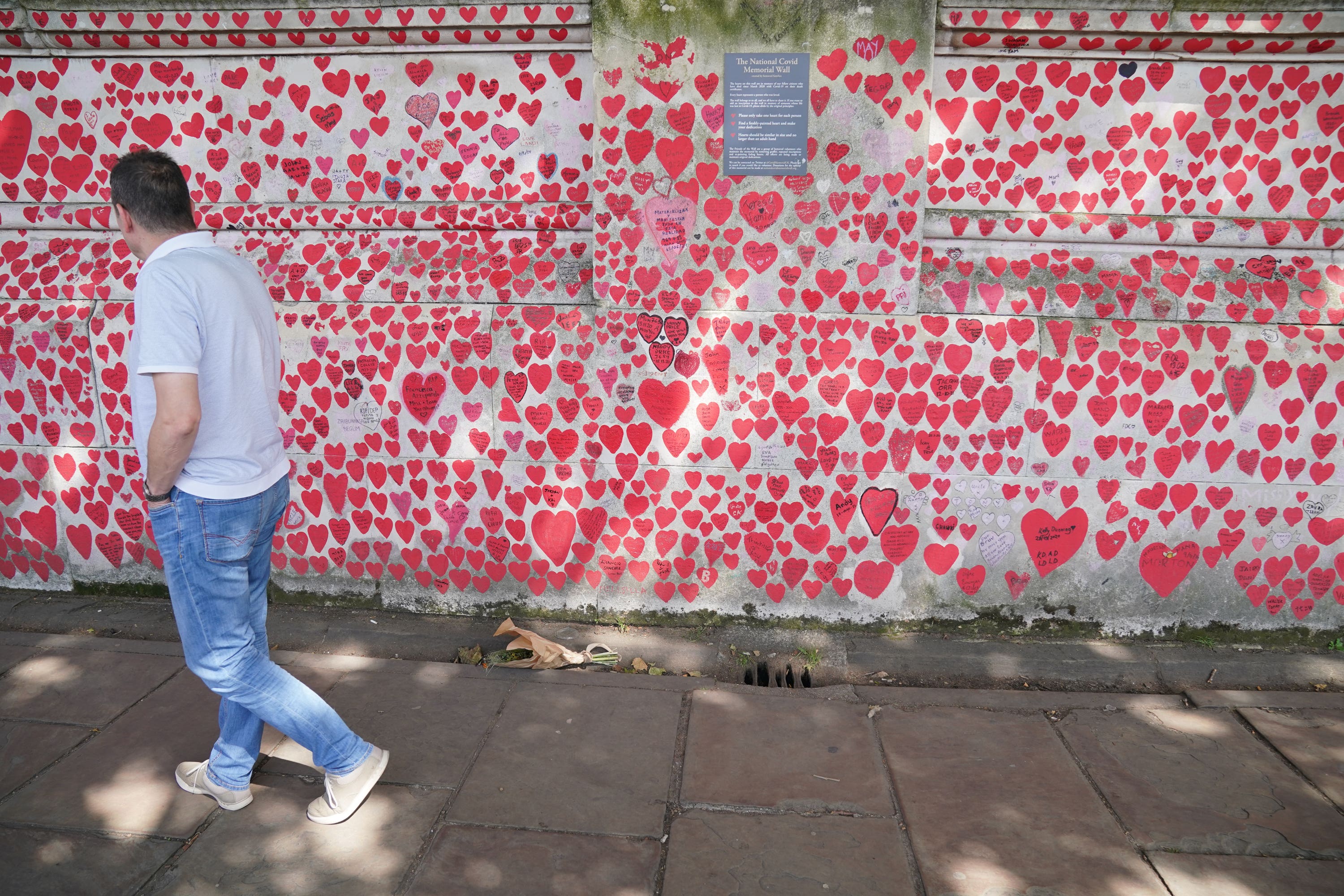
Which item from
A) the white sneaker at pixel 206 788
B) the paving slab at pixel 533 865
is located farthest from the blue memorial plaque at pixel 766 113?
the white sneaker at pixel 206 788

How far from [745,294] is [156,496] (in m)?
2.61

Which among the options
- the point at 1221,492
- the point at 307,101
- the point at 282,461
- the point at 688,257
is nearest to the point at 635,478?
the point at 688,257

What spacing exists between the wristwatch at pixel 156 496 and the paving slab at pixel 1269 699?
4.20 metres

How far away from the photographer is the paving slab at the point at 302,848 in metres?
2.60

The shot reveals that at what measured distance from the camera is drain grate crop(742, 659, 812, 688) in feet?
12.9

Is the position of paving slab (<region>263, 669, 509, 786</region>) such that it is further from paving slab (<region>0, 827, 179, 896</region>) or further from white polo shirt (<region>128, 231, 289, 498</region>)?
white polo shirt (<region>128, 231, 289, 498</region>)

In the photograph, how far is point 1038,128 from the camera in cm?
393

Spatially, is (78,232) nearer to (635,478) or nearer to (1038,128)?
(635,478)

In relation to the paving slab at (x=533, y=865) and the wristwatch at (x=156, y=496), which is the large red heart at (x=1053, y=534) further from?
the wristwatch at (x=156, y=496)

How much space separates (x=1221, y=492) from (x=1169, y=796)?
1.71 metres

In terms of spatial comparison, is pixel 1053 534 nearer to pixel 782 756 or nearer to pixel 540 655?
pixel 782 756

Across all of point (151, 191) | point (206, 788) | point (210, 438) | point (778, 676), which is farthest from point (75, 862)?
point (778, 676)

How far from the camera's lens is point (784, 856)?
8.95ft

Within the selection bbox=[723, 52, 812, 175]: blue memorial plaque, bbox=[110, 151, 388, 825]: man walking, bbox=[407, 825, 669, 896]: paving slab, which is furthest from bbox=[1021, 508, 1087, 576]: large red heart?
bbox=[110, 151, 388, 825]: man walking
